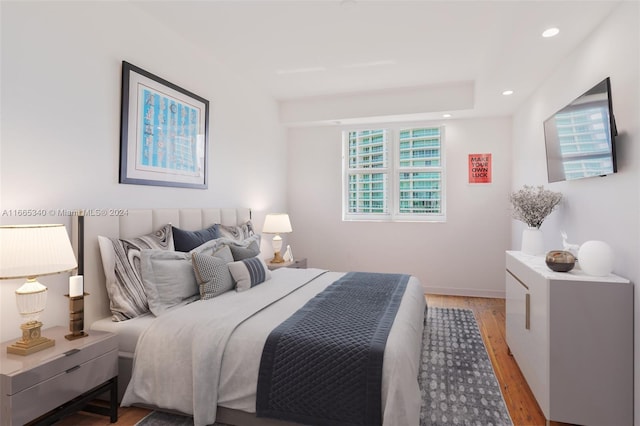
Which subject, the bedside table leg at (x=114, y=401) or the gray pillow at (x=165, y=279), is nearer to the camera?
the bedside table leg at (x=114, y=401)

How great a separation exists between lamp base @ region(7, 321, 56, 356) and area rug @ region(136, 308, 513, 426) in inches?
26.1

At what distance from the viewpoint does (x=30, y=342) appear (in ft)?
5.61

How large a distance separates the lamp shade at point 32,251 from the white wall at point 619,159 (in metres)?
2.79

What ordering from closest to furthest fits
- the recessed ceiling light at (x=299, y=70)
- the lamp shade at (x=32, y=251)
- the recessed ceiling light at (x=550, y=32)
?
the lamp shade at (x=32, y=251)
the recessed ceiling light at (x=550, y=32)
the recessed ceiling light at (x=299, y=70)

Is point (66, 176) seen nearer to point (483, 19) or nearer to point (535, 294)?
point (535, 294)

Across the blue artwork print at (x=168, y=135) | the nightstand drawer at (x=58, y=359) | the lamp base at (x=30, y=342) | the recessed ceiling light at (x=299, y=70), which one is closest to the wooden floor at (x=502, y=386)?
the nightstand drawer at (x=58, y=359)

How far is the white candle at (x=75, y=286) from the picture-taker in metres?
1.93

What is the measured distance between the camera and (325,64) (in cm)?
368

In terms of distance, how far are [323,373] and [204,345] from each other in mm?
633

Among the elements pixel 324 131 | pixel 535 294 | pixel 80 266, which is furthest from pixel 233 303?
pixel 324 131

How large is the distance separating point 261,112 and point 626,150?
142 inches

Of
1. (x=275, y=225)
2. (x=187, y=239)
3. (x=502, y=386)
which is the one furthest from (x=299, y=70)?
(x=502, y=386)

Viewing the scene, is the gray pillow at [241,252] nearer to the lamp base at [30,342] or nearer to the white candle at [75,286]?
the white candle at [75,286]

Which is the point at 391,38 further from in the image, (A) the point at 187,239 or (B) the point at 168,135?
(A) the point at 187,239
